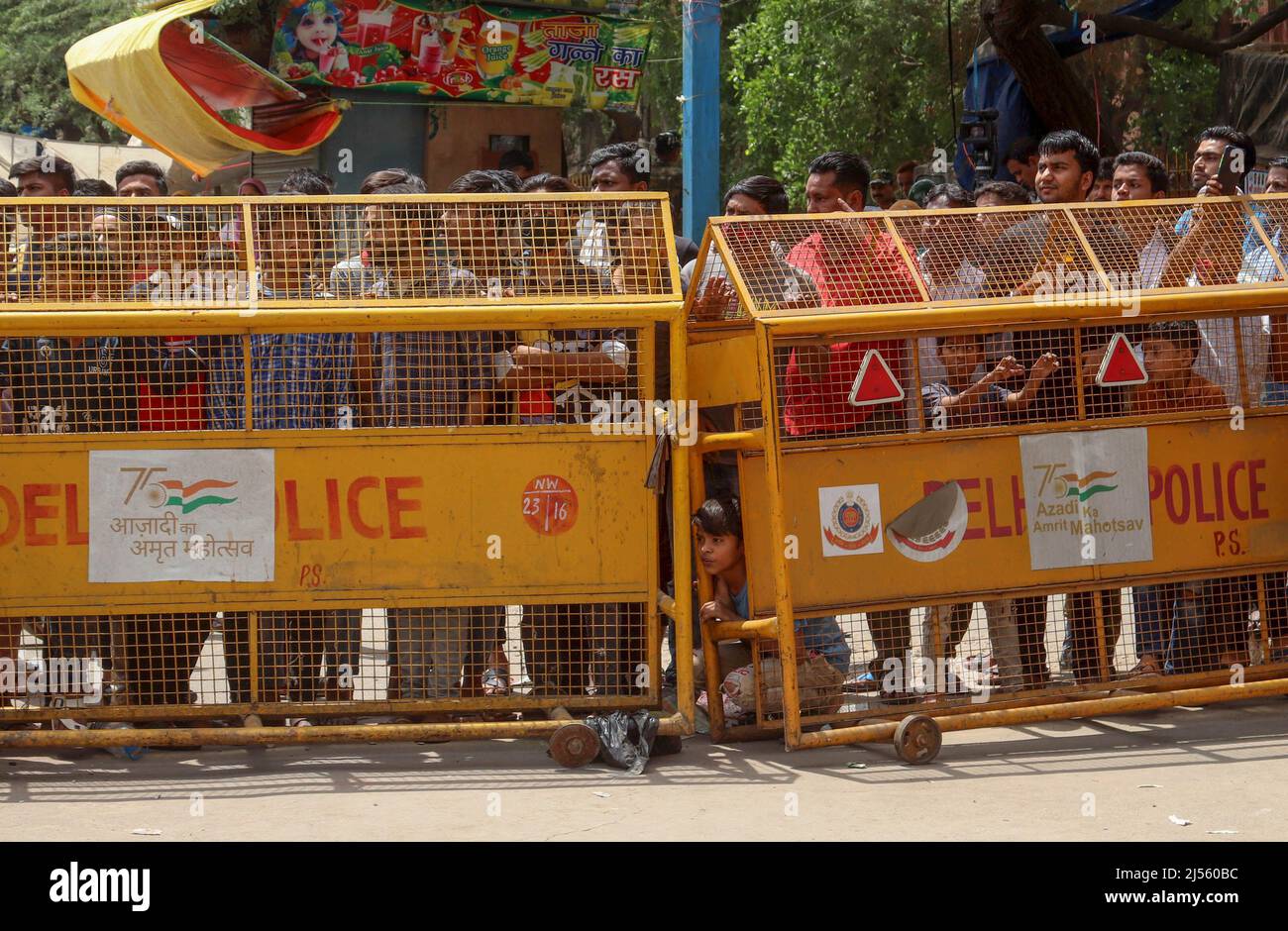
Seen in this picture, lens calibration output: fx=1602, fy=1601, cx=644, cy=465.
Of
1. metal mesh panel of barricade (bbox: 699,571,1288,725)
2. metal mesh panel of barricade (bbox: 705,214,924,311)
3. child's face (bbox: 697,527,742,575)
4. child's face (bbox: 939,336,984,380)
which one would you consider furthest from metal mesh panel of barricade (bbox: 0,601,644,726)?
child's face (bbox: 939,336,984,380)

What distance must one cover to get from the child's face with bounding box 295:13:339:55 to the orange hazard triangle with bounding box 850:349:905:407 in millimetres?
13171

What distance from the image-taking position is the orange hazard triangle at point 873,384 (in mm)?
6195

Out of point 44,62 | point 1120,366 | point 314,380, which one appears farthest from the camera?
point 44,62

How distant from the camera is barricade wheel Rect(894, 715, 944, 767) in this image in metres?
5.93

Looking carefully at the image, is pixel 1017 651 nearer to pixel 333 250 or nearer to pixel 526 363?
pixel 526 363

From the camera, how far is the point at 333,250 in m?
6.20

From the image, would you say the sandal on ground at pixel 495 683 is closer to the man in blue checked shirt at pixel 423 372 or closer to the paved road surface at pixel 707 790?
the man in blue checked shirt at pixel 423 372

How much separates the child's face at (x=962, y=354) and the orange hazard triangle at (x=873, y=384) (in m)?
0.32

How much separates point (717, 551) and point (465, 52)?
13.6m

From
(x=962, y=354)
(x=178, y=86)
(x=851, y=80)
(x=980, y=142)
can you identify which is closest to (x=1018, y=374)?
(x=962, y=354)

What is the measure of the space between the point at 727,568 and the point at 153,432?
229 centimetres

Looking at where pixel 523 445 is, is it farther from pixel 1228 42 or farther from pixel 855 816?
pixel 1228 42

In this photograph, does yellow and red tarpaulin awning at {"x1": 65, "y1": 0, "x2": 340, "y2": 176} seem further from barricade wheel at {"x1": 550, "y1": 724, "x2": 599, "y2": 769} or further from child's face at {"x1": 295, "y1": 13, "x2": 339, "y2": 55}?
barricade wheel at {"x1": 550, "y1": 724, "x2": 599, "y2": 769}

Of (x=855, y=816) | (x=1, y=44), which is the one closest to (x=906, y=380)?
(x=855, y=816)
